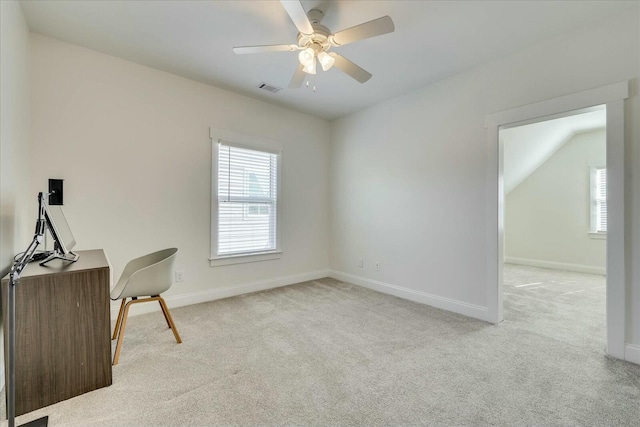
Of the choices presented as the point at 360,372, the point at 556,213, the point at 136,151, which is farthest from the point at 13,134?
the point at 556,213

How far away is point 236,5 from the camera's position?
2.09 m

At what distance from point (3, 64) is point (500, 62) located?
3.89 m

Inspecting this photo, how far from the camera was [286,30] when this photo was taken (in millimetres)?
2381

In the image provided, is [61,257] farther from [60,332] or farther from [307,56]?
[307,56]

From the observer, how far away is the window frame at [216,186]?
139 inches

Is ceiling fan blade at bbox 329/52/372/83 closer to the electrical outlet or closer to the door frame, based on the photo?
the door frame

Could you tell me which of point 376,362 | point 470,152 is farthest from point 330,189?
point 376,362

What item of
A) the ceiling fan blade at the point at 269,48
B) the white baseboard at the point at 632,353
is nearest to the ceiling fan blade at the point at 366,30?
the ceiling fan blade at the point at 269,48

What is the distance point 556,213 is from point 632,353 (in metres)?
4.36

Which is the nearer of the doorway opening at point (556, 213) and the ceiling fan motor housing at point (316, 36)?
the ceiling fan motor housing at point (316, 36)

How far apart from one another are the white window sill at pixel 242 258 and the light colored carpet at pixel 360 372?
61 centimetres

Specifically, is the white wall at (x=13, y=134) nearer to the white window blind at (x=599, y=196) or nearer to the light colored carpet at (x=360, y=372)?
the light colored carpet at (x=360, y=372)

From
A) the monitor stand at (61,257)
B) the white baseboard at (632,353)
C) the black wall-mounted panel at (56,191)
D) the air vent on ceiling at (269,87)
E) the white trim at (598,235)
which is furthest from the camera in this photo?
the white trim at (598,235)

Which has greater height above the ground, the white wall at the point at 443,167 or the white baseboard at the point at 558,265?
the white wall at the point at 443,167
